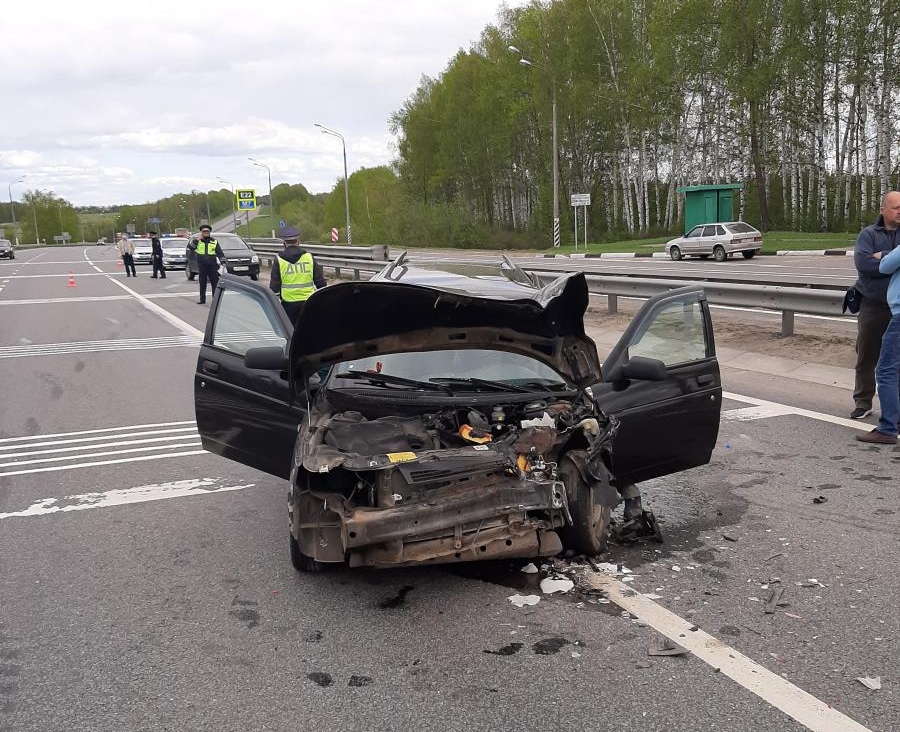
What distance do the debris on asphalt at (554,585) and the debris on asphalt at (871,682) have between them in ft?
4.32

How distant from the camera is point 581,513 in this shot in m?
4.13

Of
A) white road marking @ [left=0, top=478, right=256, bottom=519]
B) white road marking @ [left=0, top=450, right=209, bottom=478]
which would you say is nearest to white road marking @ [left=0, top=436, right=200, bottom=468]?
white road marking @ [left=0, top=450, right=209, bottom=478]

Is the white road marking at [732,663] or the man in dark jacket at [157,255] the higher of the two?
the man in dark jacket at [157,255]

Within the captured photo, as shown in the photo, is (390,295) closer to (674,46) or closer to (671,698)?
(671,698)

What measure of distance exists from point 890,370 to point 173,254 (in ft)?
105

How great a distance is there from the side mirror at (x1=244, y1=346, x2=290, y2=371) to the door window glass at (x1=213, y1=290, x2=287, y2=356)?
42cm

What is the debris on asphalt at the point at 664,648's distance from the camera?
3.36 meters

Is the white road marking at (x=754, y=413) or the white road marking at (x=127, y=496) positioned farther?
the white road marking at (x=754, y=413)

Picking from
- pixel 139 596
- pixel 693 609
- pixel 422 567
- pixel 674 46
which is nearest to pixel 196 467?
pixel 139 596

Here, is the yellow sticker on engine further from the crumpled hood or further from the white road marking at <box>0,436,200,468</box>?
the white road marking at <box>0,436,200,468</box>

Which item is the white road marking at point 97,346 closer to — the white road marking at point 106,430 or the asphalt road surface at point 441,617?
the white road marking at point 106,430

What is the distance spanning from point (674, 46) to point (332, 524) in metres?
40.9

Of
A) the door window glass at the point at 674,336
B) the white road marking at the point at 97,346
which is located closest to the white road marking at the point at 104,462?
the door window glass at the point at 674,336

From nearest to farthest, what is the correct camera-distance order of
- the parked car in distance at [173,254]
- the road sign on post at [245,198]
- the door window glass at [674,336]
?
the door window glass at [674,336] < the parked car in distance at [173,254] < the road sign on post at [245,198]
